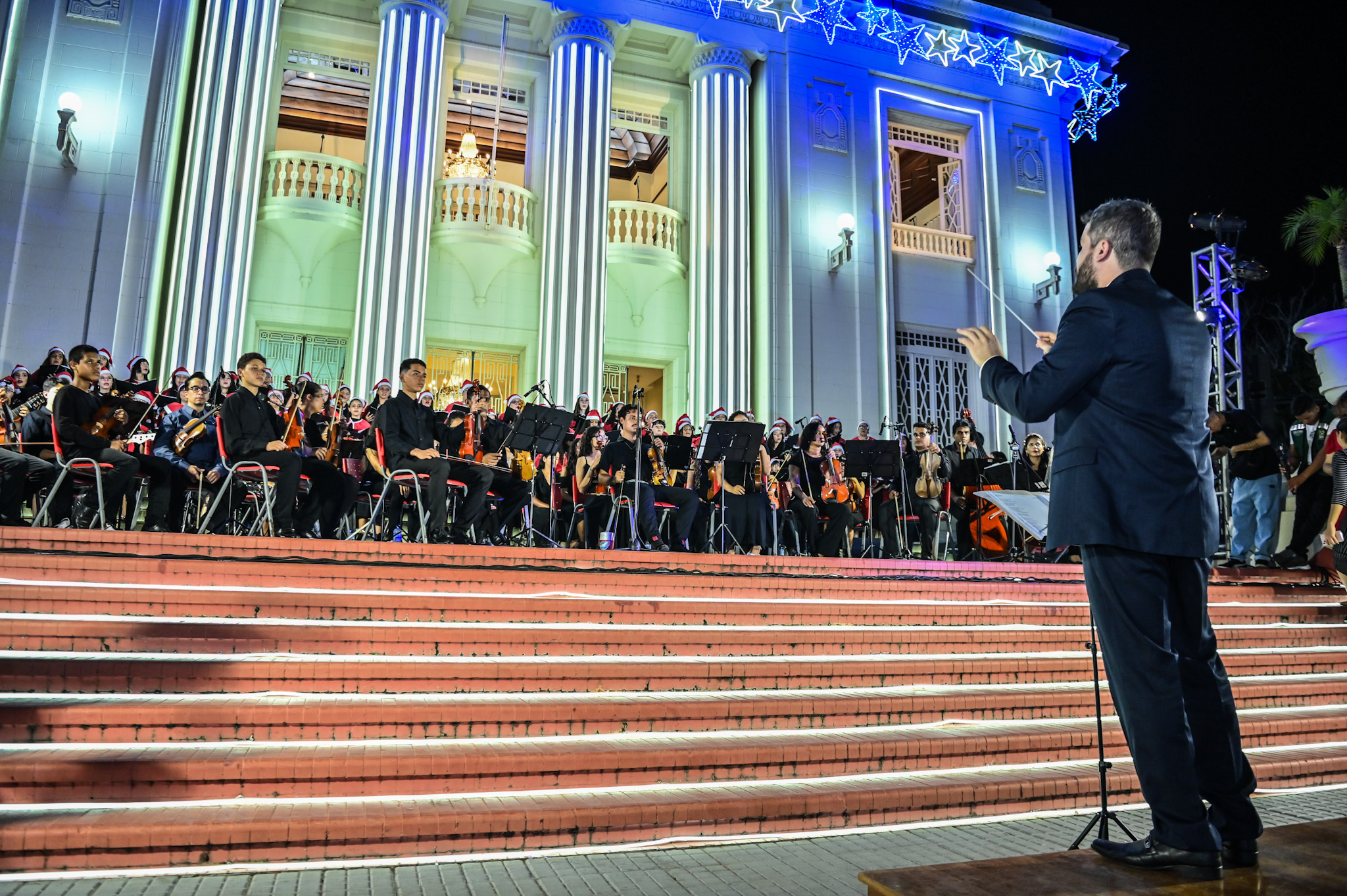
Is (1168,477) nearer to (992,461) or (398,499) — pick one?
(398,499)

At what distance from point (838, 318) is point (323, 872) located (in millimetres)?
13296

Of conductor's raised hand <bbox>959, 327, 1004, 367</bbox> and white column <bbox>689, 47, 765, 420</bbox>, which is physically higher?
white column <bbox>689, 47, 765, 420</bbox>

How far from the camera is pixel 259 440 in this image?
7.19 meters

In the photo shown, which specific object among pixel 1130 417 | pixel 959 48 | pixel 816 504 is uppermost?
pixel 959 48

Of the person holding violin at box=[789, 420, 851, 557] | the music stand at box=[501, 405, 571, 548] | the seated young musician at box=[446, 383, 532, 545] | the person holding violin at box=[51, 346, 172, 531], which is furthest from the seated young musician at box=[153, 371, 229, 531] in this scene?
the person holding violin at box=[789, 420, 851, 557]

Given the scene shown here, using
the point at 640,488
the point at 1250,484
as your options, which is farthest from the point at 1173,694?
the point at 1250,484

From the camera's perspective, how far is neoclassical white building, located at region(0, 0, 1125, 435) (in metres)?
12.0

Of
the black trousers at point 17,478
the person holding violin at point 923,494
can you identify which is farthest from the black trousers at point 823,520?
the black trousers at point 17,478

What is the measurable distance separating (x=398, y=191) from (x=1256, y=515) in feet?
40.7

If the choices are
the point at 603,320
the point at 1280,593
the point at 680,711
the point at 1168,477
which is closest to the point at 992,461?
the point at 1280,593

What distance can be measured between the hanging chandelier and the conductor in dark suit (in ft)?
43.3

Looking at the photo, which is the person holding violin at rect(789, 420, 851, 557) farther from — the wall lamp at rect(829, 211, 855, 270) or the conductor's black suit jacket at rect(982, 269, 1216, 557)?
the conductor's black suit jacket at rect(982, 269, 1216, 557)

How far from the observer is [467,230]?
13.9 m

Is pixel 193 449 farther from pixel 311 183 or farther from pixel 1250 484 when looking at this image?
pixel 1250 484
